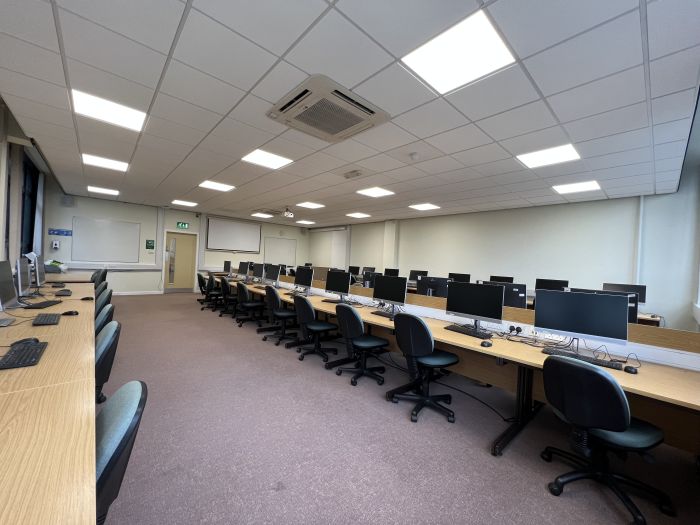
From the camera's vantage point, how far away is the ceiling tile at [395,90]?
7.50 ft

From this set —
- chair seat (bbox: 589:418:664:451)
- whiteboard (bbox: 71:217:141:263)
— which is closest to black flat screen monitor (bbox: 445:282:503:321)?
chair seat (bbox: 589:418:664:451)

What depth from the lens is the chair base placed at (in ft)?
5.44

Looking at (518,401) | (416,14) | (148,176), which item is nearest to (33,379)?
(416,14)

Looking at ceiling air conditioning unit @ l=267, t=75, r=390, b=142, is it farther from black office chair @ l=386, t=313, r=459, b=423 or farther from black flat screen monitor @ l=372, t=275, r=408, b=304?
black office chair @ l=386, t=313, r=459, b=423

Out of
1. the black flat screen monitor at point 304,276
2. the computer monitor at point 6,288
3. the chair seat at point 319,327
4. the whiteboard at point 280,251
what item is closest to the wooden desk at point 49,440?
the computer monitor at point 6,288

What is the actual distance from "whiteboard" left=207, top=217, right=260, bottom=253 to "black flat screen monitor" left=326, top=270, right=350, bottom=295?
7.31 meters

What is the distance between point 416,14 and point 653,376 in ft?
8.89

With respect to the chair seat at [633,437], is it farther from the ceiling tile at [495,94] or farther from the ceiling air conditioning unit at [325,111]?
the ceiling air conditioning unit at [325,111]

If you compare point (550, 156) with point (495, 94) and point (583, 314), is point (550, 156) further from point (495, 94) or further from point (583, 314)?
point (583, 314)

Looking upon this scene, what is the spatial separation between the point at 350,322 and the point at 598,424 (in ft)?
6.95

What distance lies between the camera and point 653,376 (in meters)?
1.90

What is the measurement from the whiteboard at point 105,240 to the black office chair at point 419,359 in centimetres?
931

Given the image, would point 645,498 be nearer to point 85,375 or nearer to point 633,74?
point 633,74

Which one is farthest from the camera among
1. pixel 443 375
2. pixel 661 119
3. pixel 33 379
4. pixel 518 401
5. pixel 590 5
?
pixel 443 375
